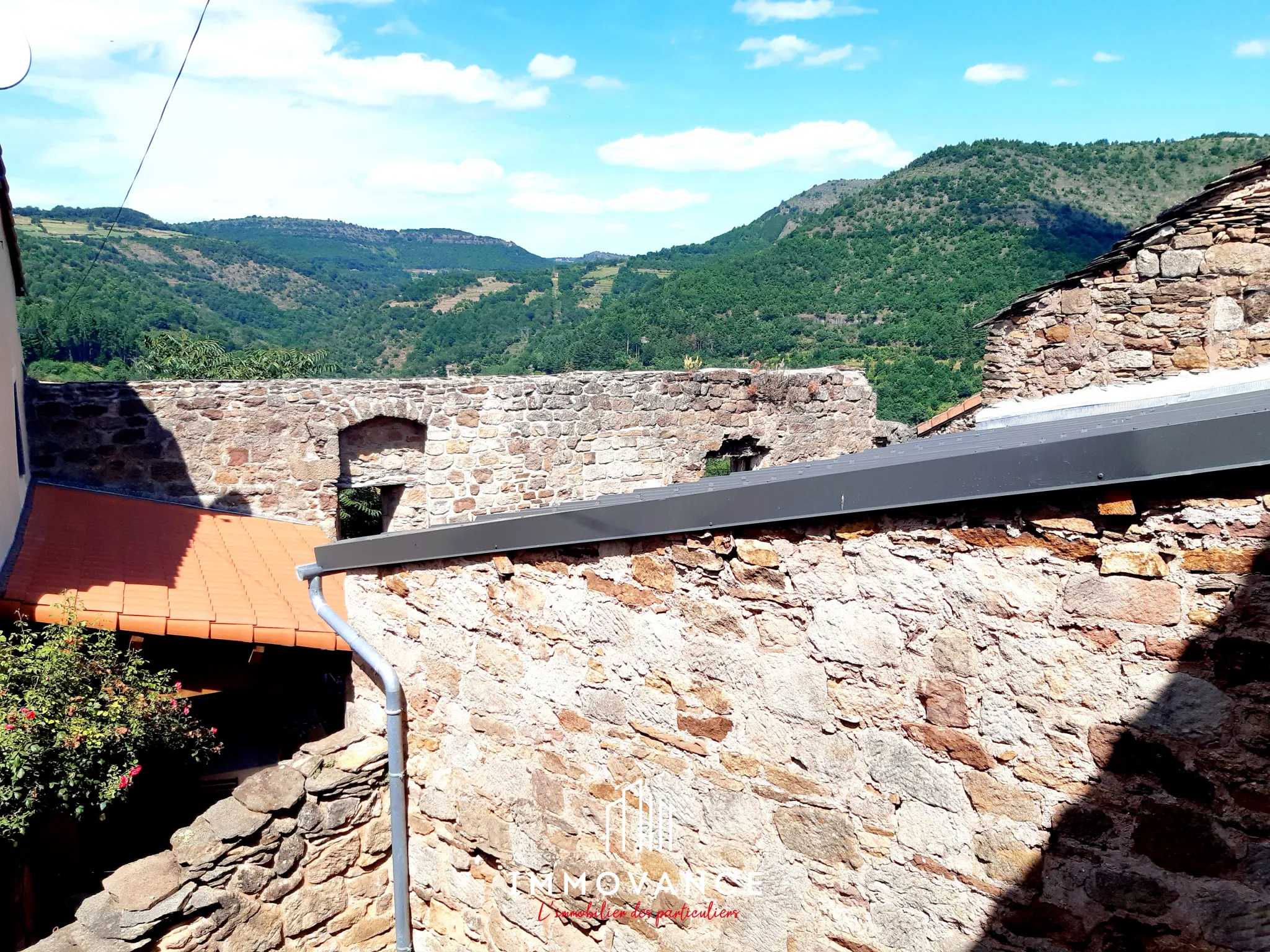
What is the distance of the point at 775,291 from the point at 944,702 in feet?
90.4

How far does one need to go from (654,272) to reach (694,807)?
38.4m

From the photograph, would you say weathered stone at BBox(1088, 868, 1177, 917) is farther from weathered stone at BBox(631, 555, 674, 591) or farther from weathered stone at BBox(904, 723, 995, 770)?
weathered stone at BBox(631, 555, 674, 591)

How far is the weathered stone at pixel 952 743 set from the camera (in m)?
2.33

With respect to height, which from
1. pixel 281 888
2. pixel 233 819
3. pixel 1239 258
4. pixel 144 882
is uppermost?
pixel 1239 258

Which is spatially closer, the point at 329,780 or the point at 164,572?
the point at 329,780

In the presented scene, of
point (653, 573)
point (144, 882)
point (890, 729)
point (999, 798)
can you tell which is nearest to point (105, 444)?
point (144, 882)

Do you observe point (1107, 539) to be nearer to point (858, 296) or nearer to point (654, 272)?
point (858, 296)

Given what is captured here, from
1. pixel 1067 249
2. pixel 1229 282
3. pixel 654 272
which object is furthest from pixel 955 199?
pixel 1229 282

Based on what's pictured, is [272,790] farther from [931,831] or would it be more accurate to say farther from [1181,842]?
[1181,842]

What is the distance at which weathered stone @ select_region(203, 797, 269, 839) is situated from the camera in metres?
3.81

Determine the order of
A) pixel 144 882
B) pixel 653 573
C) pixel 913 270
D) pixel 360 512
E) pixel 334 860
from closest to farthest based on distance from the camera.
Result: 1. pixel 653 573
2. pixel 144 882
3. pixel 334 860
4. pixel 360 512
5. pixel 913 270

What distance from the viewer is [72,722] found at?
12.4ft

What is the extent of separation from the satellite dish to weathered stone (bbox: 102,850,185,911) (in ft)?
13.1

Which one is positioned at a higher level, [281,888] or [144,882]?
[144,882]
